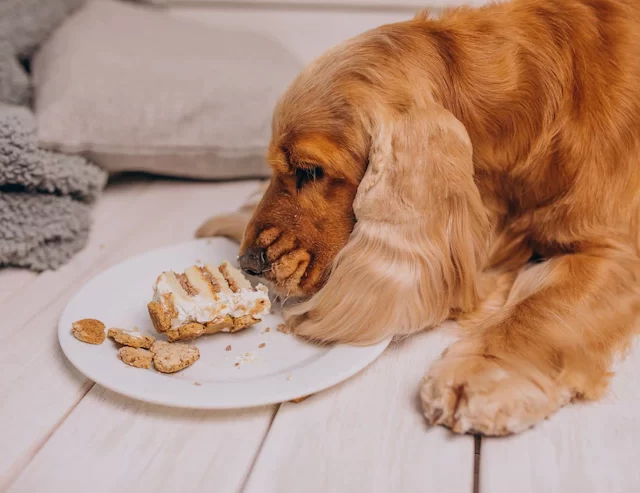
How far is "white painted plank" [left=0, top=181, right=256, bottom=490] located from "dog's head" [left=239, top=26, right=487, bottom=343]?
0.43 m

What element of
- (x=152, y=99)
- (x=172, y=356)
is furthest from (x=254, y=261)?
(x=152, y=99)

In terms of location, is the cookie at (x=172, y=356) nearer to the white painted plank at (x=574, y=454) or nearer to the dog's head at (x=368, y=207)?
the dog's head at (x=368, y=207)

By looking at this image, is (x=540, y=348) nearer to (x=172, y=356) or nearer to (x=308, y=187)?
(x=308, y=187)

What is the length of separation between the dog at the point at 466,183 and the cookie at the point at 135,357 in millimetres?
260

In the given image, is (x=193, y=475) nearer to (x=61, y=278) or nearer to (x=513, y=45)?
(x=61, y=278)

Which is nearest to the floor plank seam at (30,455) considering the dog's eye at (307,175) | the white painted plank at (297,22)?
the dog's eye at (307,175)

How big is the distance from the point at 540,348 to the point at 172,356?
664 mm

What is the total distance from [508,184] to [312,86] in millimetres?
445

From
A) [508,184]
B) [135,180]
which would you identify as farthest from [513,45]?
[135,180]

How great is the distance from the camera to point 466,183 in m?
1.27

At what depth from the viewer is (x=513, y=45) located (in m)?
1.33

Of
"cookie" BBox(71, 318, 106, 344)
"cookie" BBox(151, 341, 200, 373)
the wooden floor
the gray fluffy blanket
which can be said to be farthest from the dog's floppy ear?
the gray fluffy blanket

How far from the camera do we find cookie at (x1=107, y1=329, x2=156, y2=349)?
50.0 inches

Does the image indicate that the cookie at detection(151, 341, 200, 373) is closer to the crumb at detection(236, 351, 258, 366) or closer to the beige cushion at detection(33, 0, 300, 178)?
the crumb at detection(236, 351, 258, 366)
